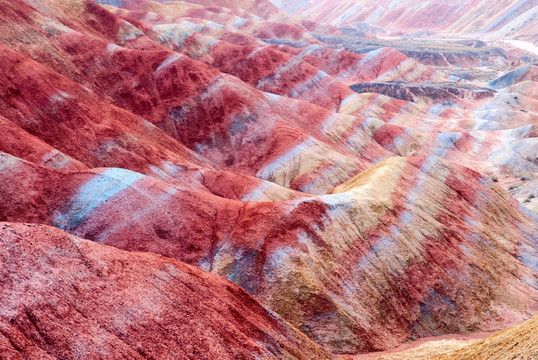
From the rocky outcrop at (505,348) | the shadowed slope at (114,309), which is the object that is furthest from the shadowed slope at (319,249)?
the rocky outcrop at (505,348)

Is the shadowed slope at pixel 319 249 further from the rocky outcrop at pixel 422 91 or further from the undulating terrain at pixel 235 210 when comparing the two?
the rocky outcrop at pixel 422 91

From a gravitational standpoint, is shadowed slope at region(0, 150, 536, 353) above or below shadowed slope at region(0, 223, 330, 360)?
below

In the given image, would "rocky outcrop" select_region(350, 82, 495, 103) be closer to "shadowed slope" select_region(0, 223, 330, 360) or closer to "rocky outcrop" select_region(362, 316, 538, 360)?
"rocky outcrop" select_region(362, 316, 538, 360)

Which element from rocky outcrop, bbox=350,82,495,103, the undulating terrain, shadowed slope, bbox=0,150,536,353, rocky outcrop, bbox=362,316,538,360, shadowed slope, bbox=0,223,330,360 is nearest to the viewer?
shadowed slope, bbox=0,223,330,360

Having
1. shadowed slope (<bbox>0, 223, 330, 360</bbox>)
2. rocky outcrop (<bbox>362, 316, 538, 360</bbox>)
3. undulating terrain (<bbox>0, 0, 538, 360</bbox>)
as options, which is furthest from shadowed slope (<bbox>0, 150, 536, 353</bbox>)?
rocky outcrop (<bbox>362, 316, 538, 360</bbox>)

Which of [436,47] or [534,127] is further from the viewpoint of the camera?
[436,47]

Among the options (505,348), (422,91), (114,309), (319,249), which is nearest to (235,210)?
(319,249)

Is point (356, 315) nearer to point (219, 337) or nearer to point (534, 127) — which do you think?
point (219, 337)

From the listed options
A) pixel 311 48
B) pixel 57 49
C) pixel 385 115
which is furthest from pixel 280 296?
pixel 311 48
